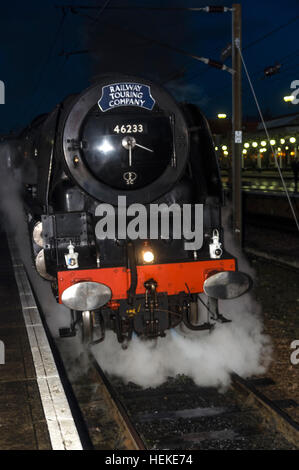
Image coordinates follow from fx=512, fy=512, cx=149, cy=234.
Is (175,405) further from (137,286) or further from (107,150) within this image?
(107,150)

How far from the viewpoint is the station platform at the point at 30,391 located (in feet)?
11.2

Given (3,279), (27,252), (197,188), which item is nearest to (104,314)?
(197,188)

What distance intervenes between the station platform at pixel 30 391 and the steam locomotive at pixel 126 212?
1.82 feet

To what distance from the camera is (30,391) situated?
4.18 meters

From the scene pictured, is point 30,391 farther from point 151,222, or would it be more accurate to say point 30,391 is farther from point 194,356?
point 151,222

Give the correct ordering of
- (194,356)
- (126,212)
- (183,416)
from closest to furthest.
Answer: (183,416), (126,212), (194,356)

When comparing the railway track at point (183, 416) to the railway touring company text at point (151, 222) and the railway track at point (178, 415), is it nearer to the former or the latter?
the railway track at point (178, 415)

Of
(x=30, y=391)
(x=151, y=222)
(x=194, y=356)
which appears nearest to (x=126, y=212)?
(x=151, y=222)

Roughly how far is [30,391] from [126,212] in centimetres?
195

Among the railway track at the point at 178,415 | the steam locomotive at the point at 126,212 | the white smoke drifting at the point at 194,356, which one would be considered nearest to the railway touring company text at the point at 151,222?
the steam locomotive at the point at 126,212

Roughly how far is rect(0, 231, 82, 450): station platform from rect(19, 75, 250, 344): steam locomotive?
1.82ft

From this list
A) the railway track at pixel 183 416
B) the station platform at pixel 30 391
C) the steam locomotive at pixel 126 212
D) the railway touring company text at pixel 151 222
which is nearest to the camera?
the station platform at pixel 30 391

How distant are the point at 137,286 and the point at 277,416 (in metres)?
1.76

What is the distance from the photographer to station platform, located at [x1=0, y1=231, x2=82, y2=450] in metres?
3.41
